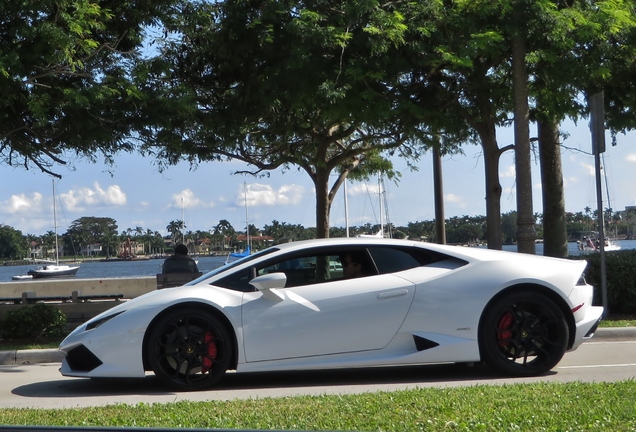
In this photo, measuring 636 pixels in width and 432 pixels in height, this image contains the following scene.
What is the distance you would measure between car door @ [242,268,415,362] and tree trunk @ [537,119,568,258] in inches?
280

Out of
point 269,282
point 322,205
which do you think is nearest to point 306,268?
point 269,282

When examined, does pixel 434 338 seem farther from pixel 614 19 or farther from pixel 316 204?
pixel 316 204

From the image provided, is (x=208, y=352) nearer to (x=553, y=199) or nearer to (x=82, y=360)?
(x=82, y=360)

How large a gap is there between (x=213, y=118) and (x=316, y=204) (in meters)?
5.65

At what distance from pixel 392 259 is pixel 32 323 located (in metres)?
6.23

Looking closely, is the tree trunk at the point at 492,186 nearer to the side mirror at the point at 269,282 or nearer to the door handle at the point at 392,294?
the door handle at the point at 392,294

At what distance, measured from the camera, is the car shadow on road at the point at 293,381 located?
7723mm

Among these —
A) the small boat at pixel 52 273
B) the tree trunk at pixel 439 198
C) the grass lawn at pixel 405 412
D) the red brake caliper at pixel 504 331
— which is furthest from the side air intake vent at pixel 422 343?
the small boat at pixel 52 273

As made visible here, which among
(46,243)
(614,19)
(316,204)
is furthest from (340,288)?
(46,243)

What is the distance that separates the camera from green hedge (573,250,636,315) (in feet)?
40.8

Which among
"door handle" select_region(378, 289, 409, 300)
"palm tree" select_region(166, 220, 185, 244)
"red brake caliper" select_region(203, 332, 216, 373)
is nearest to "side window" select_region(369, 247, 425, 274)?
"door handle" select_region(378, 289, 409, 300)

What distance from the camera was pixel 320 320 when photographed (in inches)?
301

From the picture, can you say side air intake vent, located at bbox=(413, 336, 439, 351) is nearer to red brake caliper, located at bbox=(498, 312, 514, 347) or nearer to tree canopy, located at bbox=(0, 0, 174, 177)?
red brake caliper, located at bbox=(498, 312, 514, 347)

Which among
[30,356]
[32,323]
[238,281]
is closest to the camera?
[238,281]
